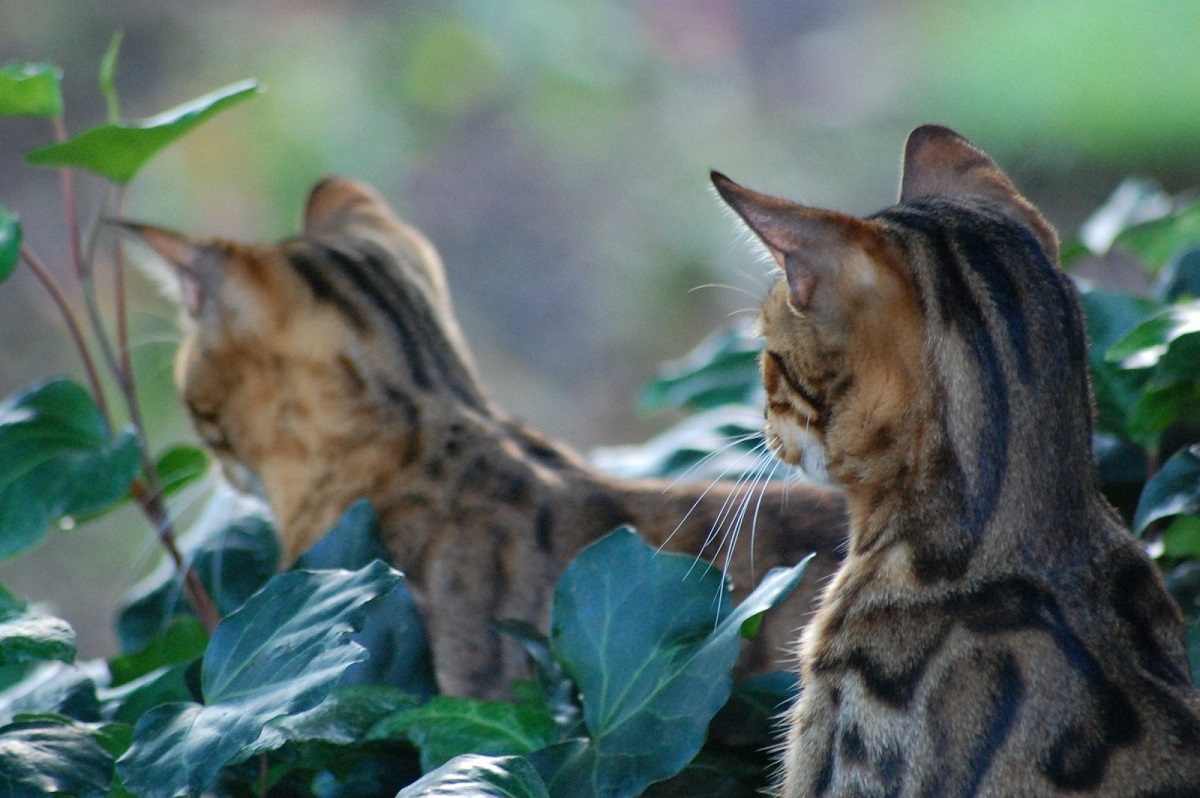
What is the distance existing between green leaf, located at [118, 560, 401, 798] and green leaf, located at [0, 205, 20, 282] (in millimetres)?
446

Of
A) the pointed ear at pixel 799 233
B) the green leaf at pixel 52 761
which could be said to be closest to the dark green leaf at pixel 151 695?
the green leaf at pixel 52 761

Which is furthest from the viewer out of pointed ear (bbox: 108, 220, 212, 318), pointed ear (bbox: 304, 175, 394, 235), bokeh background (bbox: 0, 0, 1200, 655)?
bokeh background (bbox: 0, 0, 1200, 655)

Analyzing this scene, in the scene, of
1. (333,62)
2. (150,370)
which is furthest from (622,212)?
(150,370)

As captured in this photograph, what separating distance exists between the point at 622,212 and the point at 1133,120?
166cm

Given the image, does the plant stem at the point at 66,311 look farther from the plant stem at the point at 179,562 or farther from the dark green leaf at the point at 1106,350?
the dark green leaf at the point at 1106,350

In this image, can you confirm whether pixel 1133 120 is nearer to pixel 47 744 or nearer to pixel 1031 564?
pixel 1031 564

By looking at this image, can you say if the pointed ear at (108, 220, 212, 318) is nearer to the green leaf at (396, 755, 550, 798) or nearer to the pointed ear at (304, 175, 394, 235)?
the pointed ear at (304, 175, 394, 235)

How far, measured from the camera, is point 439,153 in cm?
390

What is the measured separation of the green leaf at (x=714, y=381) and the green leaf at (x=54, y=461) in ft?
2.35

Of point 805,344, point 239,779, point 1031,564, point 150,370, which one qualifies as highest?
point 805,344

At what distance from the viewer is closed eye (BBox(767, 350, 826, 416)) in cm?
101

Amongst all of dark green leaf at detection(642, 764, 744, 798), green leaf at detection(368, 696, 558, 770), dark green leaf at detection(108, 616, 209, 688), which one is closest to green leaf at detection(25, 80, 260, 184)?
dark green leaf at detection(108, 616, 209, 688)

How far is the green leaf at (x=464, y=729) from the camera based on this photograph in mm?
918

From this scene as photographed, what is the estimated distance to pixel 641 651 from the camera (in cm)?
94
